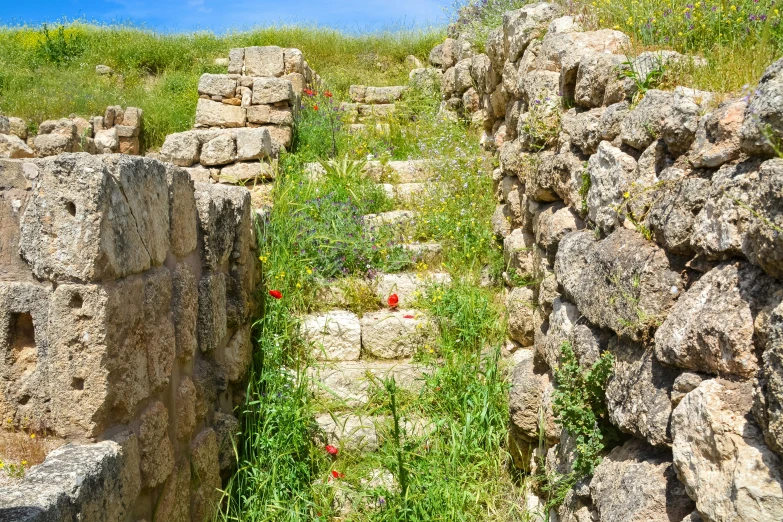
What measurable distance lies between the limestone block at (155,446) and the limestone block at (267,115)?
15.8ft

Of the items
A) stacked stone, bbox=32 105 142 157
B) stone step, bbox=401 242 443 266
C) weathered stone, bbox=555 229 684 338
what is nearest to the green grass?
stacked stone, bbox=32 105 142 157

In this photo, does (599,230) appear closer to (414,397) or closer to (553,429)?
(553,429)

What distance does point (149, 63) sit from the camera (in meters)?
11.3

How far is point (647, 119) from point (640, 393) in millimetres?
1040

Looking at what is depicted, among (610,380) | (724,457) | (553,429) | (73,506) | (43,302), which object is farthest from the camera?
(553,429)

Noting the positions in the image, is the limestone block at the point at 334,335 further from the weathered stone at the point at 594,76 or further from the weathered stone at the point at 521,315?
the weathered stone at the point at 594,76

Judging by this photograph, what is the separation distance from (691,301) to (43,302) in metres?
2.02

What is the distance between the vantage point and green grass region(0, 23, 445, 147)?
882cm

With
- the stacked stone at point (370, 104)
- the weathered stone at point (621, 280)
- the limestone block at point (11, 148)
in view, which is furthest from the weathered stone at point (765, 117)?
the stacked stone at point (370, 104)

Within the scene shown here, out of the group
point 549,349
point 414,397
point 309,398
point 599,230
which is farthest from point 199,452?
point 599,230

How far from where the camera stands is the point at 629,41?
10.5 feet

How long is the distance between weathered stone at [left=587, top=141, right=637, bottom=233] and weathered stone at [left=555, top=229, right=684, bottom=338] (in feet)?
0.32

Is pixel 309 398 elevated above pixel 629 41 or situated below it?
below

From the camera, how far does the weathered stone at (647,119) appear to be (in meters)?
2.26
